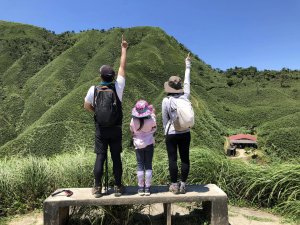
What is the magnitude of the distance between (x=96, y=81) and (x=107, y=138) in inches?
1924

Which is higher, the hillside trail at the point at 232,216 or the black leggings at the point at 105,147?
the black leggings at the point at 105,147

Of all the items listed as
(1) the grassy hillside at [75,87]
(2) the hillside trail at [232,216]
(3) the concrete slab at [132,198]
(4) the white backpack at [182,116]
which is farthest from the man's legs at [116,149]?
(1) the grassy hillside at [75,87]

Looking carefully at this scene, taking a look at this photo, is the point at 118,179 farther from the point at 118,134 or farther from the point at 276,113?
the point at 276,113

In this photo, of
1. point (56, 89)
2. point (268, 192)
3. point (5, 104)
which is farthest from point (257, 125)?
point (268, 192)

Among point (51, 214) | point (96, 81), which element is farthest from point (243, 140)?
point (51, 214)

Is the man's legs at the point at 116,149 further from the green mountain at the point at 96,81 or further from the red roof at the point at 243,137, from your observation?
the red roof at the point at 243,137

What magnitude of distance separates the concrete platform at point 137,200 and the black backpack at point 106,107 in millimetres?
956

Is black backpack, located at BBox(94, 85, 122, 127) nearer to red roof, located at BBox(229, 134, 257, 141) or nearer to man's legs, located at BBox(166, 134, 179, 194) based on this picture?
man's legs, located at BBox(166, 134, 179, 194)

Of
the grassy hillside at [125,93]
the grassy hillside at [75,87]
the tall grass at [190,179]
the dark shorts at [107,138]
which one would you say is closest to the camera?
the dark shorts at [107,138]

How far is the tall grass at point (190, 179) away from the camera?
567 centimetres

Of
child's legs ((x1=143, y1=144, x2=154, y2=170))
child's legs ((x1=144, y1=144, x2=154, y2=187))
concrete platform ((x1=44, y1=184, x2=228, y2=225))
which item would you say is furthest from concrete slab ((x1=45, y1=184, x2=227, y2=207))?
child's legs ((x1=143, y1=144, x2=154, y2=170))

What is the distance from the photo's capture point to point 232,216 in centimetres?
534

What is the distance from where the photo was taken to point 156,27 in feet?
243

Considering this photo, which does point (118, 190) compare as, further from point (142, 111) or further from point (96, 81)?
point (96, 81)
